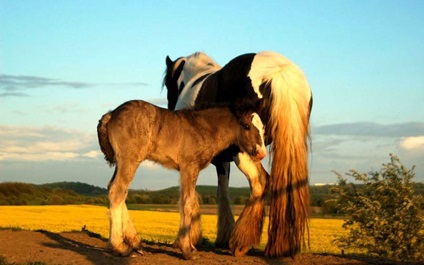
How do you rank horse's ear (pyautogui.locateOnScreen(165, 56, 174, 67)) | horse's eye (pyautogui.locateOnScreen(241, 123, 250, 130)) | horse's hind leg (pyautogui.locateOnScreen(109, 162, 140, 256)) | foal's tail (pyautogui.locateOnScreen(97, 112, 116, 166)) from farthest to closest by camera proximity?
1. horse's ear (pyautogui.locateOnScreen(165, 56, 174, 67))
2. horse's eye (pyautogui.locateOnScreen(241, 123, 250, 130))
3. foal's tail (pyautogui.locateOnScreen(97, 112, 116, 166))
4. horse's hind leg (pyautogui.locateOnScreen(109, 162, 140, 256))

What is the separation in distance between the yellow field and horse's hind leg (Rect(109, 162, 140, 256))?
4835 millimetres

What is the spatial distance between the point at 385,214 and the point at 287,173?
299 centimetres

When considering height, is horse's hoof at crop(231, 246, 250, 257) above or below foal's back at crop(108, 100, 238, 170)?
below

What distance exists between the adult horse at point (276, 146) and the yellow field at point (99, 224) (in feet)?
14.7

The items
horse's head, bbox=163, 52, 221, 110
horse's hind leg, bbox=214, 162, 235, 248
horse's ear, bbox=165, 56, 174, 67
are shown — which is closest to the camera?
horse's hind leg, bbox=214, 162, 235, 248

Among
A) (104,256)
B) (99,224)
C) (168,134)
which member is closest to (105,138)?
(168,134)

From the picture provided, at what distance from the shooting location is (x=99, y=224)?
20047 mm

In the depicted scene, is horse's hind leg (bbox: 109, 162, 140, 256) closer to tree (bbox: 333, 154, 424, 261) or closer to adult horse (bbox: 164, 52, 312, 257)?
adult horse (bbox: 164, 52, 312, 257)

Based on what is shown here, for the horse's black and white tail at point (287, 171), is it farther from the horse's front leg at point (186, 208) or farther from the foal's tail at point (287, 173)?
the horse's front leg at point (186, 208)

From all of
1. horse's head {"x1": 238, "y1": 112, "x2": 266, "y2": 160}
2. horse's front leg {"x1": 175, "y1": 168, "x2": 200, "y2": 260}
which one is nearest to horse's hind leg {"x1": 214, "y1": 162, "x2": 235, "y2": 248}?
horse's head {"x1": 238, "y1": 112, "x2": 266, "y2": 160}

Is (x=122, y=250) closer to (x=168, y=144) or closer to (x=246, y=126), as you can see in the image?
(x=168, y=144)

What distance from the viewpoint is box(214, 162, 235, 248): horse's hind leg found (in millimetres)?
11812

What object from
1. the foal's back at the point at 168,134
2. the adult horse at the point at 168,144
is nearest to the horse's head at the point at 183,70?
the foal's back at the point at 168,134

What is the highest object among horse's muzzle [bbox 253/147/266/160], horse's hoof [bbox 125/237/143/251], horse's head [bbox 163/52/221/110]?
horse's head [bbox 163/52/221/110]
